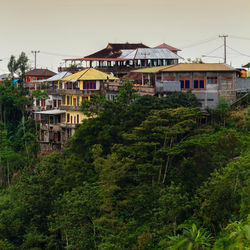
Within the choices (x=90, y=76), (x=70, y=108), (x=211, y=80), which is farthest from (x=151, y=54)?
(x=211, y=80)

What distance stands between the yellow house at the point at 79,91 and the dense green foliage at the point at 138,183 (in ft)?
28.9

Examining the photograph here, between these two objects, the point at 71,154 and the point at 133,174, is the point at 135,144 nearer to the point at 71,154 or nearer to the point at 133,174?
the point at 133,174

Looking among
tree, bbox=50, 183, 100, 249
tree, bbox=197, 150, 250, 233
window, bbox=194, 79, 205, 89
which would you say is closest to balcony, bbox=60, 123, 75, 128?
window, bbox=194, 79, 205, 89

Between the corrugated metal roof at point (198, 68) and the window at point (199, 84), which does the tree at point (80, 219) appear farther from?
the corrugated metal roof at point (198, 68)

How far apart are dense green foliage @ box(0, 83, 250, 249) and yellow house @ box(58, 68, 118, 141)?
881 cm

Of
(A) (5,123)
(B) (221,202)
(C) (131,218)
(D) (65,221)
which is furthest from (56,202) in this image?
(A) (5,123)

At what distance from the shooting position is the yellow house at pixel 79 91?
62812 mm

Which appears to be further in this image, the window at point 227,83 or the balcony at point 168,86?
the window at point 227,83

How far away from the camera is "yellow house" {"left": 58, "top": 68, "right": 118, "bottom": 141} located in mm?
62812

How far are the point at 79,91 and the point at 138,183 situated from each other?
21.8 m

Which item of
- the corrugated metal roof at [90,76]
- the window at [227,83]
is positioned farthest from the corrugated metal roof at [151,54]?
the window at [227,83]

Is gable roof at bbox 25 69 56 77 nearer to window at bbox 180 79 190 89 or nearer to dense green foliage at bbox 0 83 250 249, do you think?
dense green foliage at bbox 0 83 250 249

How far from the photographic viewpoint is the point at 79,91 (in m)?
62.8

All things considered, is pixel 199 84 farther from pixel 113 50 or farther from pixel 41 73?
pixel 41 73
